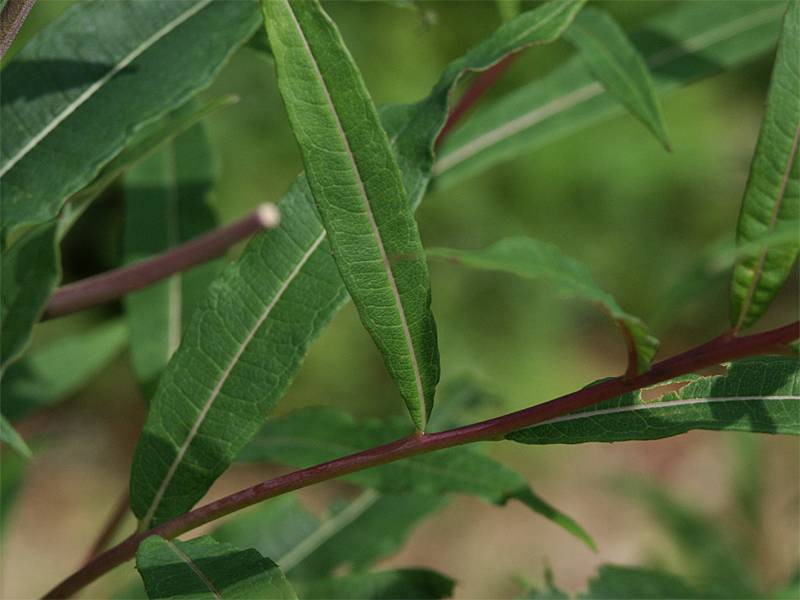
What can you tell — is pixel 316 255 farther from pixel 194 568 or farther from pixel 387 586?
pixel 387 586

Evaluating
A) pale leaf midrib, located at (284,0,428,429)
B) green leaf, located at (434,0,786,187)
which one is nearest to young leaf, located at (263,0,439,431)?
pale leaf midrib, located at (284,0,428,429)

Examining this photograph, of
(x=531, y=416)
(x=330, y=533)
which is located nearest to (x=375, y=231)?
(x=531, y=416)

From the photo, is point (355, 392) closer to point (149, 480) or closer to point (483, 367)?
point (483, 367)

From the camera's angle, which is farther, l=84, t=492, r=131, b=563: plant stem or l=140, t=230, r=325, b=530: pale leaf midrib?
l=84, t=492, r=131, b=563: plant stem

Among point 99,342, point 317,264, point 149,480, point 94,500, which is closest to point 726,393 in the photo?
point 317,264

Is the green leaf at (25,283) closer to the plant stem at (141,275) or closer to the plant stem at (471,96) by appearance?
the plant stem at (141,275)

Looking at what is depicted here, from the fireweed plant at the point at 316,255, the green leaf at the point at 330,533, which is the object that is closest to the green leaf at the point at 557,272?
the fireweed plant at the point at 316,255

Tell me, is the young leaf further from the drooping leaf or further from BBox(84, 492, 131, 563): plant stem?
BBox(84, 492, 131, 563): plant stem
